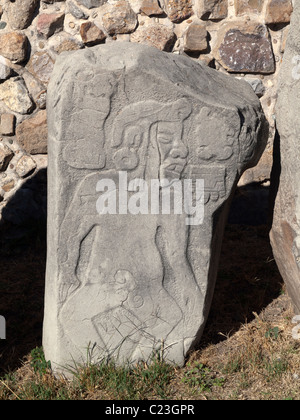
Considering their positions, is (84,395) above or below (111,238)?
below

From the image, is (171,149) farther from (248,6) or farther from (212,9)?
(248,6)

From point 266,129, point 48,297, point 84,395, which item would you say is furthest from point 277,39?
point 84,395

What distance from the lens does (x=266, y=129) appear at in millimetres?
2785

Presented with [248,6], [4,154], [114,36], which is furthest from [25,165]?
[248,6]

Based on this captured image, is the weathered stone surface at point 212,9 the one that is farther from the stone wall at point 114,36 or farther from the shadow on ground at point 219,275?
the shadow on ground at point 219,275

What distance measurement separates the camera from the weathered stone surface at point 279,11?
4043 millimetres

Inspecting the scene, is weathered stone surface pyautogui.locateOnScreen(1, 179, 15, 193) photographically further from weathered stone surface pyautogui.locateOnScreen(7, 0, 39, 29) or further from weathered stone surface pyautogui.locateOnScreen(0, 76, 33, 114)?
weathered stone surface pyautogui.locateOnScreen(7, 0, 39, 29)

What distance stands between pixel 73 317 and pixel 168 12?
2.34 metres

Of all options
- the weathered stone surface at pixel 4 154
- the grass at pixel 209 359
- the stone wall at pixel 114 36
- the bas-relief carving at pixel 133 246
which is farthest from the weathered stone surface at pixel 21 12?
the bas-relief carving at pixel 133 246

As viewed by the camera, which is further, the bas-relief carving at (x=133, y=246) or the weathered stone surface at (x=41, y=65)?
the weathered stone surface at (x=41, y=65)

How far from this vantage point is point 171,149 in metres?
2.57

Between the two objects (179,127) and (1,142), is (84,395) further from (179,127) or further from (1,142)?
(1,142)

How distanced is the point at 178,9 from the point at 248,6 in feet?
1.63

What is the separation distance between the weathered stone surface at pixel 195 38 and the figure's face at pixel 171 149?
171cm
